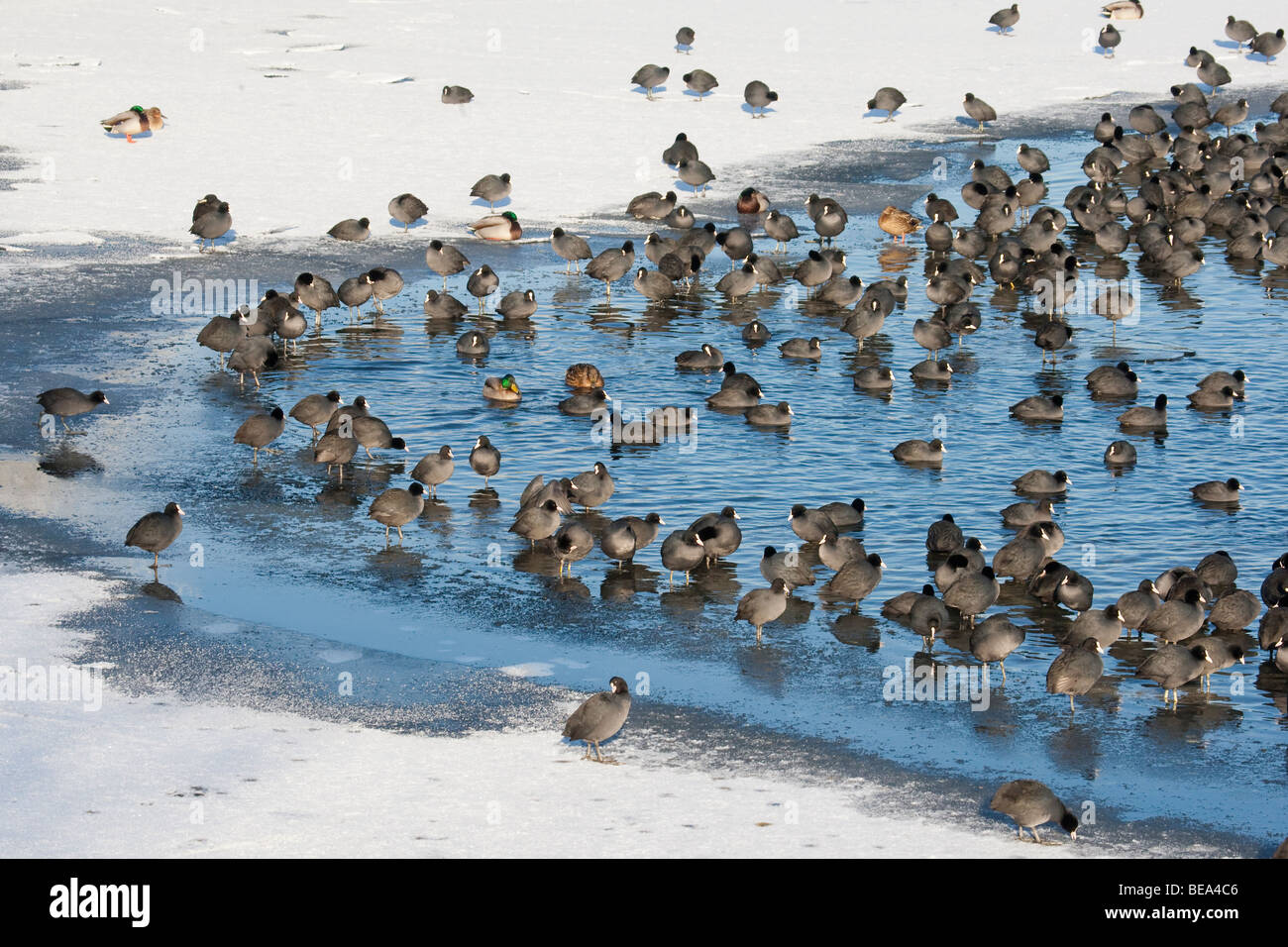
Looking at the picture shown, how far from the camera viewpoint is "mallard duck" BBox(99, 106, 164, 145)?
38219mm

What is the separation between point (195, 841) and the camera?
41.5ft

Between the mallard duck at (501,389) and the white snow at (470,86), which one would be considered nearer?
the mallard duck at (501,389)

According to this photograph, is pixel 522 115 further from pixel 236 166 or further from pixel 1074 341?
pixel 1074 341

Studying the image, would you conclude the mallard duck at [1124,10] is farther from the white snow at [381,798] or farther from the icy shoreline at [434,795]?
the white snow at [381,798]

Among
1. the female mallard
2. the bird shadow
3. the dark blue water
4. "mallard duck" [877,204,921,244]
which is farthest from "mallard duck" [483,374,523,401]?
"mallard duck" [877,204,921,244]

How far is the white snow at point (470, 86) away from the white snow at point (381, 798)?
765 inches

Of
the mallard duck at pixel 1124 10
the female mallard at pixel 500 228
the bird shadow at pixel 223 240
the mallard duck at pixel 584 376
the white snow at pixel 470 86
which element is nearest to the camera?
the mallard duck at pixel 584 376

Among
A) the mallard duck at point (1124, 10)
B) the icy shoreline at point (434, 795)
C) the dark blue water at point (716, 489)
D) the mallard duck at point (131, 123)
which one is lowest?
the icy shoreline at point (434, 795)

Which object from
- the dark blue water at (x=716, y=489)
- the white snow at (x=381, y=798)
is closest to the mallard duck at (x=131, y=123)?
the dark blue water at (x=716, y=489)

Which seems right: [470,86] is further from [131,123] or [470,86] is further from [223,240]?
[223,240]

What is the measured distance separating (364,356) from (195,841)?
1552cm

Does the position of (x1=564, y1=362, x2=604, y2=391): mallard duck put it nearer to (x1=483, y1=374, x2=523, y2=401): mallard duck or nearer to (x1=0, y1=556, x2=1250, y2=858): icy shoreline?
(x1=483, y1=374, x2=523, y2=401): mallard duck

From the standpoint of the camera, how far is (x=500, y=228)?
111 feet

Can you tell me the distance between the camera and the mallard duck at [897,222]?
1374 inches
